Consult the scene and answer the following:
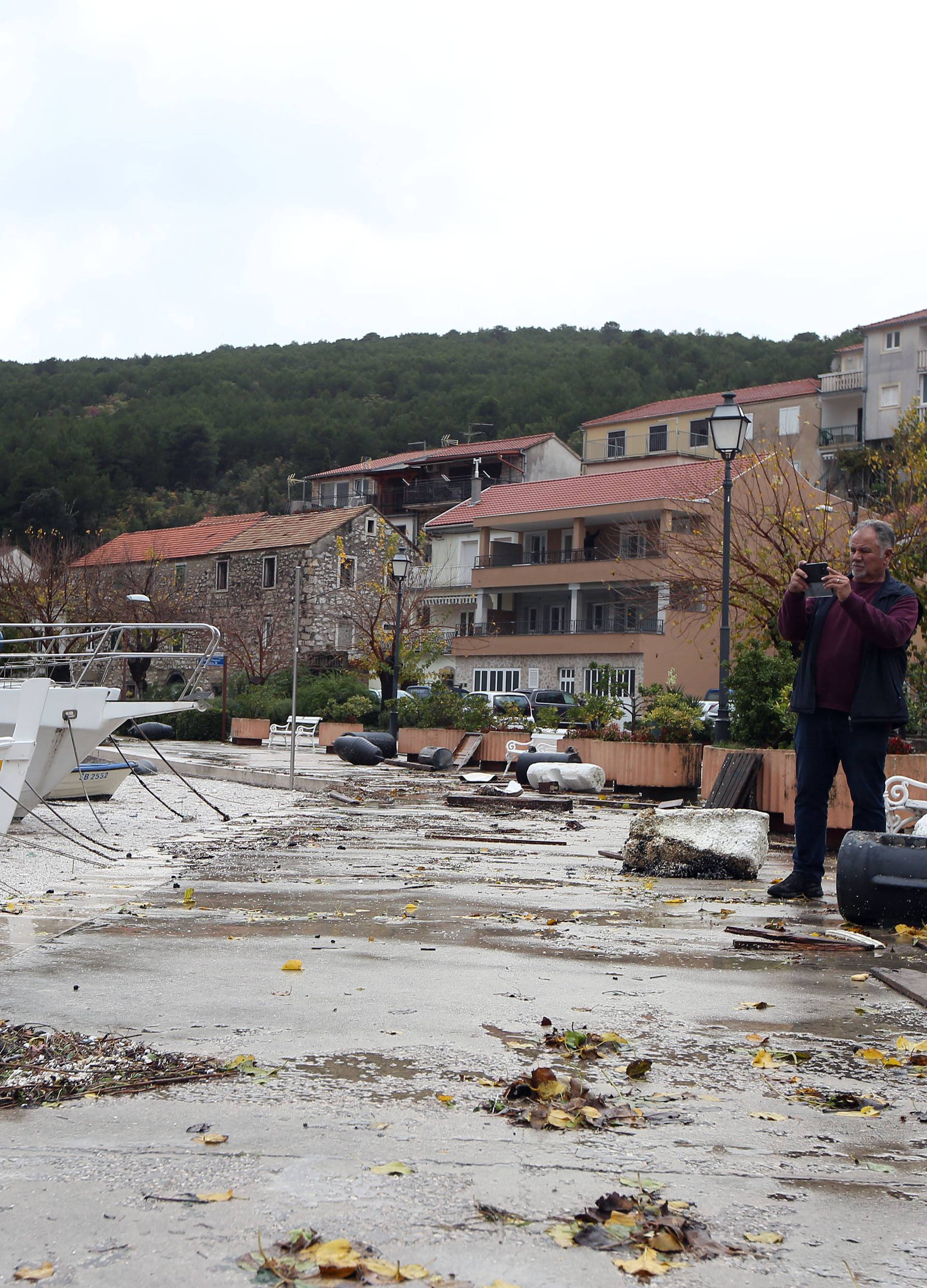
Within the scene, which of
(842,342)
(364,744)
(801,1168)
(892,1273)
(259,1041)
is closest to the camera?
(892,1273)

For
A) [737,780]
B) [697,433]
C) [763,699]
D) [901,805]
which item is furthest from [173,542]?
[901,805]

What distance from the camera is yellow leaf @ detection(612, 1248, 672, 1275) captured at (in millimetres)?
2354

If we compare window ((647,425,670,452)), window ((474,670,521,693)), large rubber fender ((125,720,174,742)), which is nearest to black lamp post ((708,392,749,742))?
large rubber fender ((125,720,174,742))

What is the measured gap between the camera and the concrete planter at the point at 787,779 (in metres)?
11.0

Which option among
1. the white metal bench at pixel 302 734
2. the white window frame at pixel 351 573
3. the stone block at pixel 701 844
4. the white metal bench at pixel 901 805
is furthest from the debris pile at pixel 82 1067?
the white window frame at pixel 351 573

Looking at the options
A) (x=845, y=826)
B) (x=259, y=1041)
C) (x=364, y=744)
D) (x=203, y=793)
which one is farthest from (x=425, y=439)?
(x=259, y=1041)

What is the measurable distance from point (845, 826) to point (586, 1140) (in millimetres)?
8564

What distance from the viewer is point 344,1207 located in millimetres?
2592

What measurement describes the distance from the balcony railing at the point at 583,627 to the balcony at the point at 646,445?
48.8ft

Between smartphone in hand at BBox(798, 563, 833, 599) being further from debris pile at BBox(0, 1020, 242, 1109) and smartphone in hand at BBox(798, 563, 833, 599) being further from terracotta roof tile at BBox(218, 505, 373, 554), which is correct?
terracotta roof tile at BBox(218, 505, 373, 554)

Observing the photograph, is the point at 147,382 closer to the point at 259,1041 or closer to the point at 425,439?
the point at 425,439

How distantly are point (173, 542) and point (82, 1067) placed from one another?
6206cm

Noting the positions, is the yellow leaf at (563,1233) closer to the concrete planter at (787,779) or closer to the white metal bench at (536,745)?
the concrete planter at (787,779)

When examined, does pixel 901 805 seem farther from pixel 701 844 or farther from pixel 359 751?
pixel 359 751
